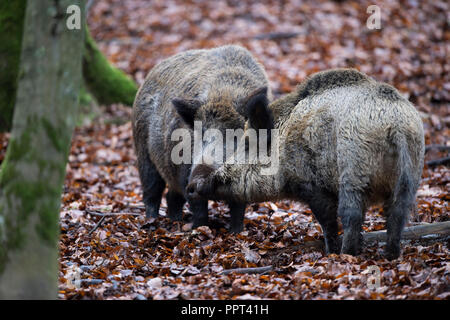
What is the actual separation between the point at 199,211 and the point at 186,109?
132cm

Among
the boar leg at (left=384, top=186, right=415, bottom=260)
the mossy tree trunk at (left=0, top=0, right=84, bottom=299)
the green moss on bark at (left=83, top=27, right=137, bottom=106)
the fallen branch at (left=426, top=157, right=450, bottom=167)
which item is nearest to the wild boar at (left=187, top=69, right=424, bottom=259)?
the boar leg at (left=384, top=186, right=415, bottom=260)

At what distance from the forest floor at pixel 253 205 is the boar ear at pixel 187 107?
1.38 meters

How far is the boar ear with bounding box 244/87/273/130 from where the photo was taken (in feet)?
19.6

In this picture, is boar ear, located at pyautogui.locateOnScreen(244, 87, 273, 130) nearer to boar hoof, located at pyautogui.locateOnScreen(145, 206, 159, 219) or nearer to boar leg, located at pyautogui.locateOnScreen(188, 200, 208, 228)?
boar leg, located at pyautogui.locateOnScreen(188, 200, 208, 228)

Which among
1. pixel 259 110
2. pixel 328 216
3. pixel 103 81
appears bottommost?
pixel 328 216

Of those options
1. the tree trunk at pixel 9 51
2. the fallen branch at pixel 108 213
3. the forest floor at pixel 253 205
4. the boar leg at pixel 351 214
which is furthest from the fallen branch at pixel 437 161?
the tree trunk at pixel 9 51

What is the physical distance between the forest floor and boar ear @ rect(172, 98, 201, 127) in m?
1.38

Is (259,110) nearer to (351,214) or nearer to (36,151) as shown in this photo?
(351,214)

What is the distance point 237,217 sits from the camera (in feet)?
22.4

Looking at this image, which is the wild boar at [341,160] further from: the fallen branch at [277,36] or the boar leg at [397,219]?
the fallen branch at [277,36]

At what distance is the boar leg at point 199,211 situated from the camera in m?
6.93

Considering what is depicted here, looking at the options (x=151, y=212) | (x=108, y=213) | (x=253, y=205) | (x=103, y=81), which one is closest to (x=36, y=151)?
(x=108, y=213)

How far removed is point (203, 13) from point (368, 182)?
480 inches
